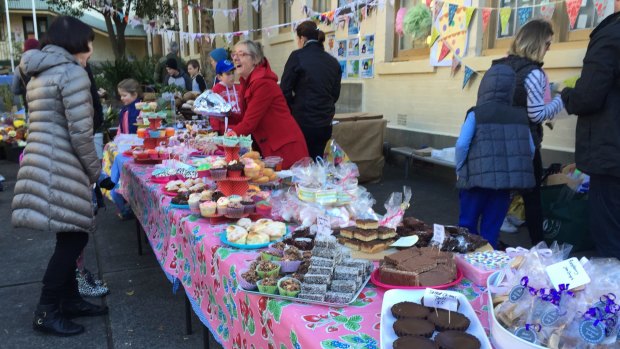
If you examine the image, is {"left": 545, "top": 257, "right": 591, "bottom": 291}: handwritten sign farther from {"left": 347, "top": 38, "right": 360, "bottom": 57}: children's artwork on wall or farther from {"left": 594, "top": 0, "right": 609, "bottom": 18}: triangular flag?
{"left": 347, "top": 38, "right": 360, "bottom": 57}: children's artwork on wall

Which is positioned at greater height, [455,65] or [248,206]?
[455,65]

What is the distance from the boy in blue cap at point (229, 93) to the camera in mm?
3916

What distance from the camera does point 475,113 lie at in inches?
123

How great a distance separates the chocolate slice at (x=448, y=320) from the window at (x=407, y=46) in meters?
6.31

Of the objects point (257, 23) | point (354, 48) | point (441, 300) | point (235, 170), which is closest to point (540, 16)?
point (354, 48)

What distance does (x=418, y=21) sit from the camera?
685cm

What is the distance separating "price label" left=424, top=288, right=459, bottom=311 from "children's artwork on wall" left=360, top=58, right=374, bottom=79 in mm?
7210

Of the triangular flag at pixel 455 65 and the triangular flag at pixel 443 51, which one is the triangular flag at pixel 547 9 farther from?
the triangular flag at pixel 443 51

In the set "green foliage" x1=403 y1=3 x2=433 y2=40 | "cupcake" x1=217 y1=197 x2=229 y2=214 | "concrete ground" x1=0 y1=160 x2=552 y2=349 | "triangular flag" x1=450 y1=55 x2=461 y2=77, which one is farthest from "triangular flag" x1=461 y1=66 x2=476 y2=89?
"cupcake" x1=217 y1=197 x2=229 y2=214

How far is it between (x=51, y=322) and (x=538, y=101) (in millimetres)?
3663

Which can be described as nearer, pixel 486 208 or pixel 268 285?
pixel 268 285

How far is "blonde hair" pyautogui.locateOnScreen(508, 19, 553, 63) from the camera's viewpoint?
3391 mm

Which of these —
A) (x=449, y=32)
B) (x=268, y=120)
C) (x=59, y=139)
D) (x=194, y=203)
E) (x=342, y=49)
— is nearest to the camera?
(x=194, y=203)

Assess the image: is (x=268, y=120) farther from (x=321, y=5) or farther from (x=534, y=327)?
(x=321, y=5)
